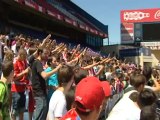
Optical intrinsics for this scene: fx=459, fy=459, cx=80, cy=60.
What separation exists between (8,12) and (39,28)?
611 centimetres

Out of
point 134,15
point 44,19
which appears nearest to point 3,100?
point 44,19

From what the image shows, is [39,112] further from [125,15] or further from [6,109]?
[125,15]

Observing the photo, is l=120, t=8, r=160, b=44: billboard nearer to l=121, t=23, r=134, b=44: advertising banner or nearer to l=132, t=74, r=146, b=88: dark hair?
l=121, t=23, r=134, b=44: advertising banner

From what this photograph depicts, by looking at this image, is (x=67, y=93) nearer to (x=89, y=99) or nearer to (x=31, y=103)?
(x=89, y=99)

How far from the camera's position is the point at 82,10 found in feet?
153

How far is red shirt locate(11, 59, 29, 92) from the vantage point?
8.40 meters

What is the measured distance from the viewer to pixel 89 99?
8.79ft

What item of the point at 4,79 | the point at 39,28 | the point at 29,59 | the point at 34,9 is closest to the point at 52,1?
the point at 39,28

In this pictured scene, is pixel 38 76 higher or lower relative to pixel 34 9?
lower

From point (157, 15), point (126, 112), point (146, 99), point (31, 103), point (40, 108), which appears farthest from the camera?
point (157, 15)

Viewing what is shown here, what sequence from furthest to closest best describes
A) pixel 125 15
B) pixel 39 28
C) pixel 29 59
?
1. pixel 125 15
2. pixel 39 28
3. pixel 29 59

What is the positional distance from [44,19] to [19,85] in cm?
2366

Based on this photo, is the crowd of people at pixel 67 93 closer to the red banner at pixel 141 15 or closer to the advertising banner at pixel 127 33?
the advertising banner at pixel 127 33

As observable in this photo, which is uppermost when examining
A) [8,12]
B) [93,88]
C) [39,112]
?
[8,12]
